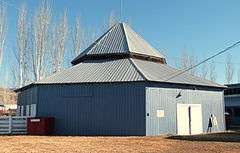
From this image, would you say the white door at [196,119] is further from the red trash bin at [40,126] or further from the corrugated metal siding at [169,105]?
the red trash bin at [40,126]

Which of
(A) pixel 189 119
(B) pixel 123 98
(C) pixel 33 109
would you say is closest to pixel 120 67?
(B) pixel 123 98

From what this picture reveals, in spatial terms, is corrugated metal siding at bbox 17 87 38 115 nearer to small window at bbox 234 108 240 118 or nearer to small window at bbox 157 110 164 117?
small window at bbox 157 110 164 117

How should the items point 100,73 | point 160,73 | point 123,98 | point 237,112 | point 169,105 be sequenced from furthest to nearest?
point 237,112 → point 160,73 → point 100,73 → point 169,105 → point 123,98

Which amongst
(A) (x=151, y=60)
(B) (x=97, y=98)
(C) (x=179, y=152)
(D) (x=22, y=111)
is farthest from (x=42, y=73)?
(C) (x=179, y=152)

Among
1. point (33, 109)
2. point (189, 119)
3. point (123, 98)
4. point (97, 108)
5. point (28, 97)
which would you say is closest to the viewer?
point (123, 98)

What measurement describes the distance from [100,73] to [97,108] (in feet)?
11.0

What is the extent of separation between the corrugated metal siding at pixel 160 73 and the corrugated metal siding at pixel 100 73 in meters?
0.83

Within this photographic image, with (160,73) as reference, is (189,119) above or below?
below

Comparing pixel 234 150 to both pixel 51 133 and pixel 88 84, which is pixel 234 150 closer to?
pixel 88 84

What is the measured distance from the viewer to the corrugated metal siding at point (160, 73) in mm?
29969

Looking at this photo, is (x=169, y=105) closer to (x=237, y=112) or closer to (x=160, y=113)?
(x=160, y=113)

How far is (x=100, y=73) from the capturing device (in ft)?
102

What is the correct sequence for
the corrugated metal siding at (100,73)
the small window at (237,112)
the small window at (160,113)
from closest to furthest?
1. the small window at (160,113)
2. the corrugated metal siding at (100,73)
3. the small window at (237,112)

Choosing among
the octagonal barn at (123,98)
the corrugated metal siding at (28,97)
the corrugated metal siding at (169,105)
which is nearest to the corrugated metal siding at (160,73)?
the octagonal barn at (123,98)
